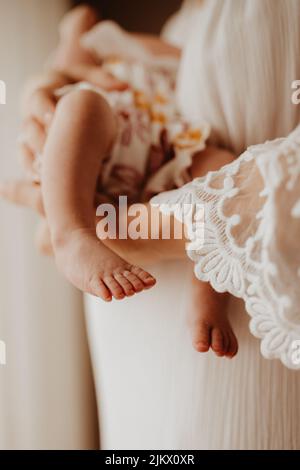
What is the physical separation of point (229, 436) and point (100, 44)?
80 cm

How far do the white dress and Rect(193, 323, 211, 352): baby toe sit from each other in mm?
51

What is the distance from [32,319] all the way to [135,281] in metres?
0.88

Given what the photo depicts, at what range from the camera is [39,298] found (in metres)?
1.40

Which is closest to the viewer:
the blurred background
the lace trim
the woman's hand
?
the lace trim

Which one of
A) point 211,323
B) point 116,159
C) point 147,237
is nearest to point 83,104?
point 116,159

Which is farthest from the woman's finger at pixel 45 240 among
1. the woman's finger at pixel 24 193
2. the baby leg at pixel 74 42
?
the baby leg at pixel 74 42

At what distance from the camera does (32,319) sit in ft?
4.44

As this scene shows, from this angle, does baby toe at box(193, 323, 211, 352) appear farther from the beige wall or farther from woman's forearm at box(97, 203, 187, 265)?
the beige wall

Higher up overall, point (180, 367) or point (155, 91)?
point (155, 91)

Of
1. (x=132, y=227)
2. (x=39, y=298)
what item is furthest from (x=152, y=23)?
(x=132, y=227)

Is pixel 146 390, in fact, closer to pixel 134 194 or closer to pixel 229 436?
pixel 229 436

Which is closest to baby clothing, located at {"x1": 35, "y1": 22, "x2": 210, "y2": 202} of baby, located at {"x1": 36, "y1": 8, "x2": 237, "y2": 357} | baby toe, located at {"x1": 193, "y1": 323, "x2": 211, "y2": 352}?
baby, located at {"x1": 36, "y1": 8, "x2": 237, "y2": 357}

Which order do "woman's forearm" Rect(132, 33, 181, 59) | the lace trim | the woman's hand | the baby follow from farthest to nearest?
"woman's forearm" Rect(132, 33, 181, 59) → the woman's hand → the baby → the lace trim

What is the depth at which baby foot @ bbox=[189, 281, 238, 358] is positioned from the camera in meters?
0.62
